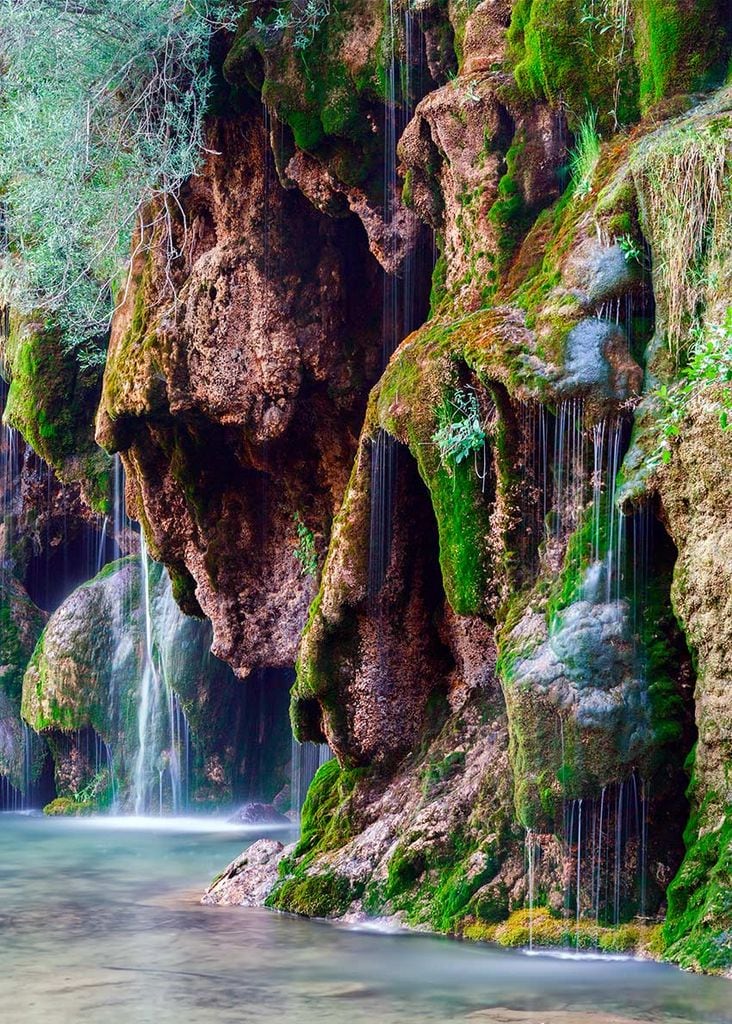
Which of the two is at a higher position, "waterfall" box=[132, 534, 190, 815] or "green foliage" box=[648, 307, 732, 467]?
"green foliage" box=[648, 307, 732, 467]

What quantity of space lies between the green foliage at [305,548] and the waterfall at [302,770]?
14.4 feet

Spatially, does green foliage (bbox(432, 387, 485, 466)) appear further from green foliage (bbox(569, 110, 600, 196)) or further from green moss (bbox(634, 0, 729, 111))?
green moss (bbox(634, 0, 729, 111))

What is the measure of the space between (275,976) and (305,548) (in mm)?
8928

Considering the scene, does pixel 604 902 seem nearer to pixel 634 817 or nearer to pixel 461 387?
pixel 634 817

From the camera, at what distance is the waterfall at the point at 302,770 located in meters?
22.6

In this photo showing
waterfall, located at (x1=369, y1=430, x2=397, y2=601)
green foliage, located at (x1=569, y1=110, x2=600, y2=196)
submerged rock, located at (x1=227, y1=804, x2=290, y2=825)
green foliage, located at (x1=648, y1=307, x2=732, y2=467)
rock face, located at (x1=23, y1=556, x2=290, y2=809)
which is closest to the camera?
green foliage, located at (x1=648, y1=307, x2=732, y2=467)

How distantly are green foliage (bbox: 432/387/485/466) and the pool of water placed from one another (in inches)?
162

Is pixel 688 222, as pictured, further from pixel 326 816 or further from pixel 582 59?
pixel 326 816

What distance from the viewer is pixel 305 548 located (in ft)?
61.8

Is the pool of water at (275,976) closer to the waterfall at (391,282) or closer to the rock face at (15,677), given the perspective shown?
the waterfall at (391,282)

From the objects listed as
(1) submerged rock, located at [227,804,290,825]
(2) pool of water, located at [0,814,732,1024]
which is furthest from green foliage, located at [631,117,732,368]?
(1) submerged rock, located at [227,804,290,825]

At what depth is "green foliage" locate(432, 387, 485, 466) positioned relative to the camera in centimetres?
1207

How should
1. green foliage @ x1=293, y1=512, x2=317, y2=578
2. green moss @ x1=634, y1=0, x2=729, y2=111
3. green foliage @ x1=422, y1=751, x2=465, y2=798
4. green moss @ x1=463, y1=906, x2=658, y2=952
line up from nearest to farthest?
green moss @ x1=463, y1=906, x2=658, y2=952 < green moss @ x1=634, y1=0, x2=729, y2=111 < green foliage @ x1=422, y1=751, x2=465, y2=798 < green foliage @ x1=293, y1=512, x2=317, y2=578

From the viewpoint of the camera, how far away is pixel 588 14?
12.5 m
